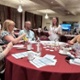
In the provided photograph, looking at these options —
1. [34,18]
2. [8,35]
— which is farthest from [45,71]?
[34,18]

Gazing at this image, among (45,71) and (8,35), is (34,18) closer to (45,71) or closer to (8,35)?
(8,35)

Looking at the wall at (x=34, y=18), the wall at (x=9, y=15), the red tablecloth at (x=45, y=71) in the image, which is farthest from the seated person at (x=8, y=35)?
the wall at (x=34, y=18)

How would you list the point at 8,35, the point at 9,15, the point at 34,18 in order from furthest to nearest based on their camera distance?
the point at 34,18 → the point at 9,15 → the point at 8,35

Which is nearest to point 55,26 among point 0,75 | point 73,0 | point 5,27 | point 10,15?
point 5,27

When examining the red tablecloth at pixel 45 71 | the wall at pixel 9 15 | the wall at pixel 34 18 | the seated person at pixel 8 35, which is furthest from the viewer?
the wall at pixel 34 18

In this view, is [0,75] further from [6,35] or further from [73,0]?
[73,0]

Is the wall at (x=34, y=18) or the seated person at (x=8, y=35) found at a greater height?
the wall at (x=34, y=18)

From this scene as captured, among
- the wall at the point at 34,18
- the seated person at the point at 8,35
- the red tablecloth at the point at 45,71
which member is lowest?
the red tablecloth at the point at 45,71

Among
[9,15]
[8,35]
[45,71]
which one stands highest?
[9,15]

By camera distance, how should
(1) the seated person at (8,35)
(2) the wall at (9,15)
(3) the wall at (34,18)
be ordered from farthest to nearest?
(3) the wall at (34,18), (2) the wall at (9,15), (1) the seated person at (8,35)

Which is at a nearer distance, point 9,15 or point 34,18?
point 9,15

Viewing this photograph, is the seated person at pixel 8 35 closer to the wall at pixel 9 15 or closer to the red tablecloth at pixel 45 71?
the red tablecloth at pixel 45 71

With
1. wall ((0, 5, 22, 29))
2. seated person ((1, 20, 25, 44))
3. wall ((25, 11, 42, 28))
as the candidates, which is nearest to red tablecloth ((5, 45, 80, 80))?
seated person ((1, 20, 25, 44))

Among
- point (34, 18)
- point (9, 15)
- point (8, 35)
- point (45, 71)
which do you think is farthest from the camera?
point (34, 18)
